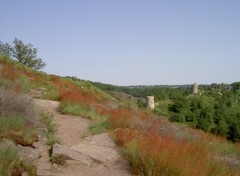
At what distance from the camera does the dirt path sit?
5.02m

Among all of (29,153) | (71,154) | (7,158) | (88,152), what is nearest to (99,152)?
(88,152)

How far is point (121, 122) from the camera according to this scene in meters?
8.32

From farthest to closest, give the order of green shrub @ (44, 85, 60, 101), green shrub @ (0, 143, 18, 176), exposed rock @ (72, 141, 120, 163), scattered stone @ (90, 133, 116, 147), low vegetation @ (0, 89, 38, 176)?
green shrub @ (44, 85, 60, 101) < scattered stone @ (90, 133, 116, 147) < exposed rock @ (72, 141, 120, 163) < low vegetation @ (0, 89, 38, 176) < green shrub @ (0, 143, 18, 176)

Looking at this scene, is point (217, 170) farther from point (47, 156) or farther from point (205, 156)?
point (47, 156)

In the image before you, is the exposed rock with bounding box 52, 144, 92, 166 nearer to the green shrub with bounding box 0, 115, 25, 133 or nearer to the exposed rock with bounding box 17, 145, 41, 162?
the exposed rock with bounding box 17, 145, 41, 162

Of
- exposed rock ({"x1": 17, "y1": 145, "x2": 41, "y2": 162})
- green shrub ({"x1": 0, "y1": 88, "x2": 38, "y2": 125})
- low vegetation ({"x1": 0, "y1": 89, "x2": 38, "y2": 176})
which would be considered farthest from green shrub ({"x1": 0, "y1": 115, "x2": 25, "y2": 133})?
exposed rock ({"x1": 17, "y1": 145, "x2": 41, "y2": 162})

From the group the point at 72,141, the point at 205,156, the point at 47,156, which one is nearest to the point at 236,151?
the point at 205,156

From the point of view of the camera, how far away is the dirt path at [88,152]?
5023mm

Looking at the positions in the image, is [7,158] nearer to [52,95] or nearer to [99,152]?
[99,152]

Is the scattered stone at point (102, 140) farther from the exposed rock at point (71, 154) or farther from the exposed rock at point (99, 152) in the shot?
the exposed rock at point (71, 154)

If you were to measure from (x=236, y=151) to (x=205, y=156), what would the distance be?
3581mm

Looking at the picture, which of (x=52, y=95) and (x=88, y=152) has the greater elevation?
(x=52, y=95)

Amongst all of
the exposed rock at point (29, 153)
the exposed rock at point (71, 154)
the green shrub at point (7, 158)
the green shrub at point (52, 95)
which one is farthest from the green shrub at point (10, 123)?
the green shrub at point (52, 95)

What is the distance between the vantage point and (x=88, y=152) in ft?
19.7
